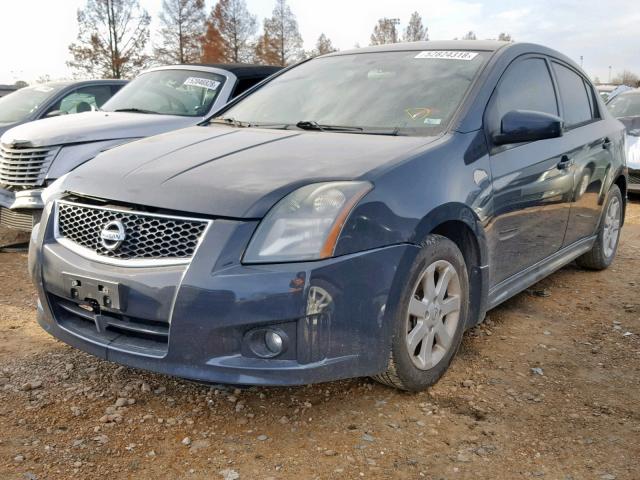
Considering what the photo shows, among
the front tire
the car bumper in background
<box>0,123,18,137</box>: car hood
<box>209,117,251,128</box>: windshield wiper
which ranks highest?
<box>209,117,251,128</box>: windshield wiper

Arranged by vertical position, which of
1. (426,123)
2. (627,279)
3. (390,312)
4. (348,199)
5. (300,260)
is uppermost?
(426,123)

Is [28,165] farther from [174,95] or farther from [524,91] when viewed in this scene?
[524,91]

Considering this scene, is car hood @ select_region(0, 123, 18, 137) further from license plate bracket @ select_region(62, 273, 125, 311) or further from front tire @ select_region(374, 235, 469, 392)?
front tire @ select_region(374, 235, 469, 392)

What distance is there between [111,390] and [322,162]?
139 centimetres

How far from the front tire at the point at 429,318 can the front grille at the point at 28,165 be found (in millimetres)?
3777

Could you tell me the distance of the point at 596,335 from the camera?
3645 mm

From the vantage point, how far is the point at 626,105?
963cm

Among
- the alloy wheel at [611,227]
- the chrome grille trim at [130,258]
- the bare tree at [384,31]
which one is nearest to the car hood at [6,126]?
the chrome grille trim at [130,258]

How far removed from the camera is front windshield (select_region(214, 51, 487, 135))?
3129 mm

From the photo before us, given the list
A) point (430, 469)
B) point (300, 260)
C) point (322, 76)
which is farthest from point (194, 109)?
point (430, 469)

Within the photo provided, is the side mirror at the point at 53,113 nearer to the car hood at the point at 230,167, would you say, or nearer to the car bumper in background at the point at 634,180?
the car hood at the point at 230,167

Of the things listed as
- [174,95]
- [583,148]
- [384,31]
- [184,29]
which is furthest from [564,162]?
[384,31]

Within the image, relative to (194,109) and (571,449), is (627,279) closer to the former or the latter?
(571,449)

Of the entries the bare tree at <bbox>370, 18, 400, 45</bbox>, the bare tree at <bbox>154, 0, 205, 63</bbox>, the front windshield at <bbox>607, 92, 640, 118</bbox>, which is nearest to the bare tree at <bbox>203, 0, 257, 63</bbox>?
the bare tree at <bbox>154, 0, 205, 63</bbox>
